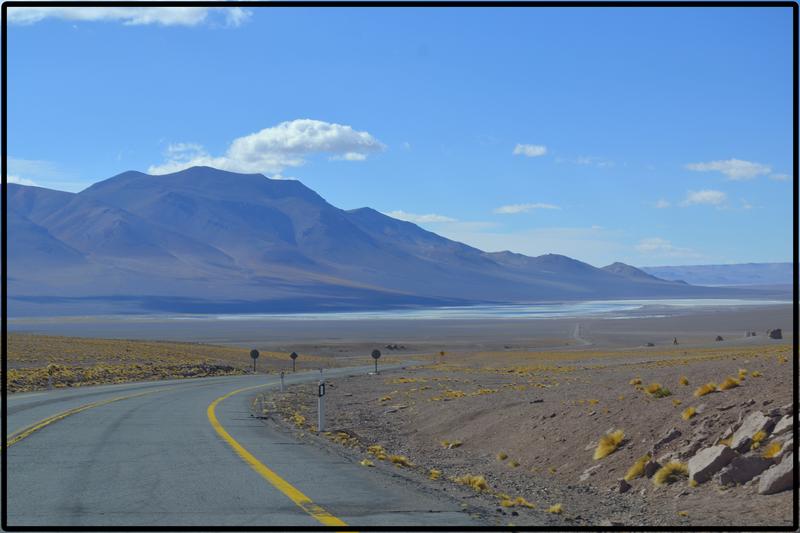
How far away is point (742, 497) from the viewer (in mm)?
11148

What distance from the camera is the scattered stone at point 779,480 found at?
1091cm

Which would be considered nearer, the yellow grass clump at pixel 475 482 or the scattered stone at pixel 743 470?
the scattered stone at pixel 743 470

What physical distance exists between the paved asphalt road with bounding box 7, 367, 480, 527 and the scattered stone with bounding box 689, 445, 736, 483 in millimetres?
3542

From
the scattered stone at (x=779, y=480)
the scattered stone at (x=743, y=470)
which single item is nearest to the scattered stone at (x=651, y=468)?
the scattered stone at (x=743, y=470)

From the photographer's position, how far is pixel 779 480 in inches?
430

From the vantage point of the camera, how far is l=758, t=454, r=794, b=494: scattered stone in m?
10.9

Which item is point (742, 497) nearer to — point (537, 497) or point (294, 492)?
point (537, 497)

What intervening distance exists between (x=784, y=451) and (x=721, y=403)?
3.87m

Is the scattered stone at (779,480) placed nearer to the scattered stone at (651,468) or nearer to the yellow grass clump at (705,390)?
the scattered stone at (651,468)

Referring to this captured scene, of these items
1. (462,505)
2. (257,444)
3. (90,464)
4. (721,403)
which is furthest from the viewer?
(257,444)

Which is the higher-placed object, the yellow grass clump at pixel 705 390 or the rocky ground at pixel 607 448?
the yellow grass clump at pixel 705 390

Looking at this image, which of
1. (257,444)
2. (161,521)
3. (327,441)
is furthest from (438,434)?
(161,521)

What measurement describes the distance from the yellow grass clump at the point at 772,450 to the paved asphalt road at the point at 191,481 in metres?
4.22

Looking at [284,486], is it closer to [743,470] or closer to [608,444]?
[743,470]
